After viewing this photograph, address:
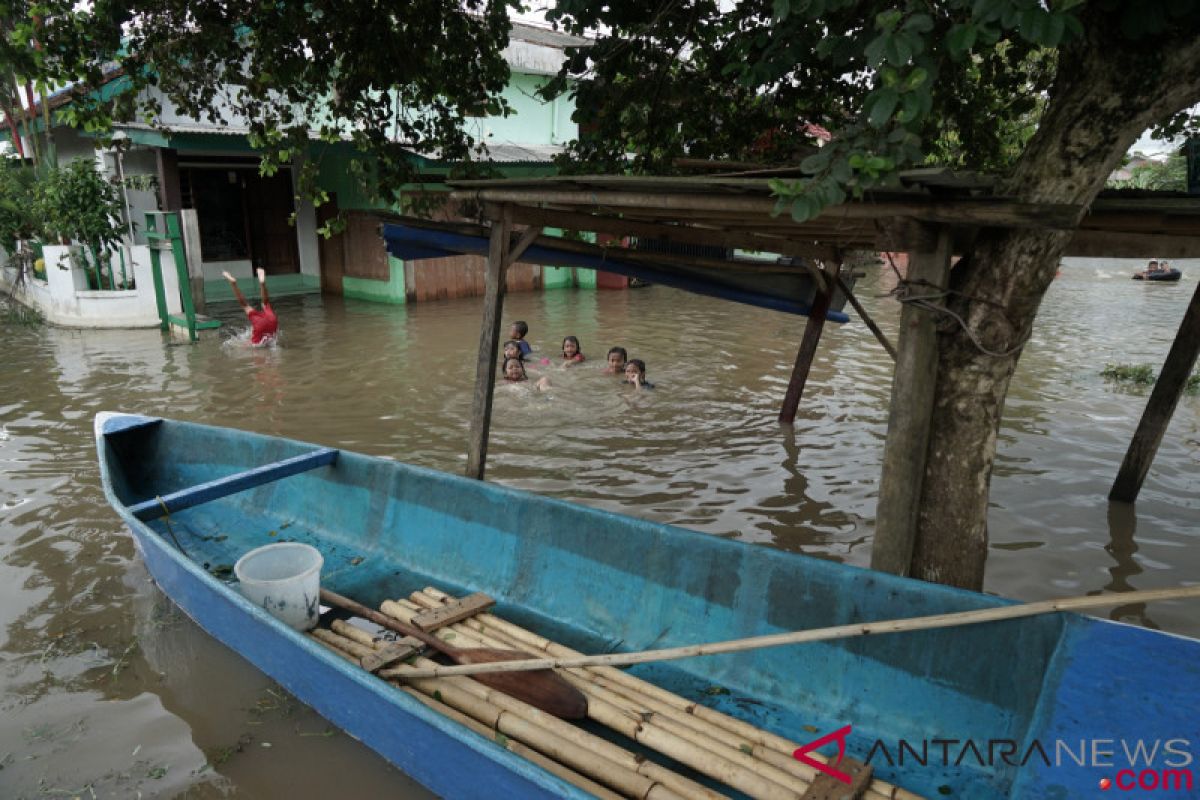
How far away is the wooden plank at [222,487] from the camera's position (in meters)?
4.42

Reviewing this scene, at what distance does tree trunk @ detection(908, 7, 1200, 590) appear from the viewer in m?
3.25

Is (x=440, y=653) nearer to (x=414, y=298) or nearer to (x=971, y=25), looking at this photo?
(x=971, y=25)

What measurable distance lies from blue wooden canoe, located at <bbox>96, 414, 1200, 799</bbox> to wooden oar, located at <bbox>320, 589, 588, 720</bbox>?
Answer: 52 cm

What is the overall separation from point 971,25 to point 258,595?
3884 mm


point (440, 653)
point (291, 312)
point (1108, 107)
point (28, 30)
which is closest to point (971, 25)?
point (1108, 107)

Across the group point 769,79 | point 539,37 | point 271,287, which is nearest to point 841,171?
point 769,79

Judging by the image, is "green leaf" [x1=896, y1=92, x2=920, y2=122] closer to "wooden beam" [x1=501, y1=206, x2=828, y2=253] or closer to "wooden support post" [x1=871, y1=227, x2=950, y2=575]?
"wooden support post" [x1=871, y1=227, x2=950, y2=575]

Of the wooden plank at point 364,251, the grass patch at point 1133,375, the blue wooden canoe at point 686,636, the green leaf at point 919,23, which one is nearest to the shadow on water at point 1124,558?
the blue wooden canoe at point 686,636

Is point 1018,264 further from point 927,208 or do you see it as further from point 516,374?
point 516,374

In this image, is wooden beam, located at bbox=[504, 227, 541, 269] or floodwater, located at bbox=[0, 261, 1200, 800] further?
wooden beam, located at bbox=[504, 227, 541, 269]

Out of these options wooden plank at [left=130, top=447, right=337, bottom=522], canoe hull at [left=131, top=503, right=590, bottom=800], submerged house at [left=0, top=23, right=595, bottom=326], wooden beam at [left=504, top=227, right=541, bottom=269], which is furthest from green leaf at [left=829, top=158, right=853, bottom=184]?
submerged house at [left=0, top=23, right=595, bottom=326]

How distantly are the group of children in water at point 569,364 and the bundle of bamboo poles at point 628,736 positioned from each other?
5.63 m

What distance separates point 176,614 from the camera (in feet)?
15.3

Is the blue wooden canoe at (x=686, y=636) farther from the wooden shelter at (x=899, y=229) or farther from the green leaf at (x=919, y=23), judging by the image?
the green leaf at (x=919, y=23)
